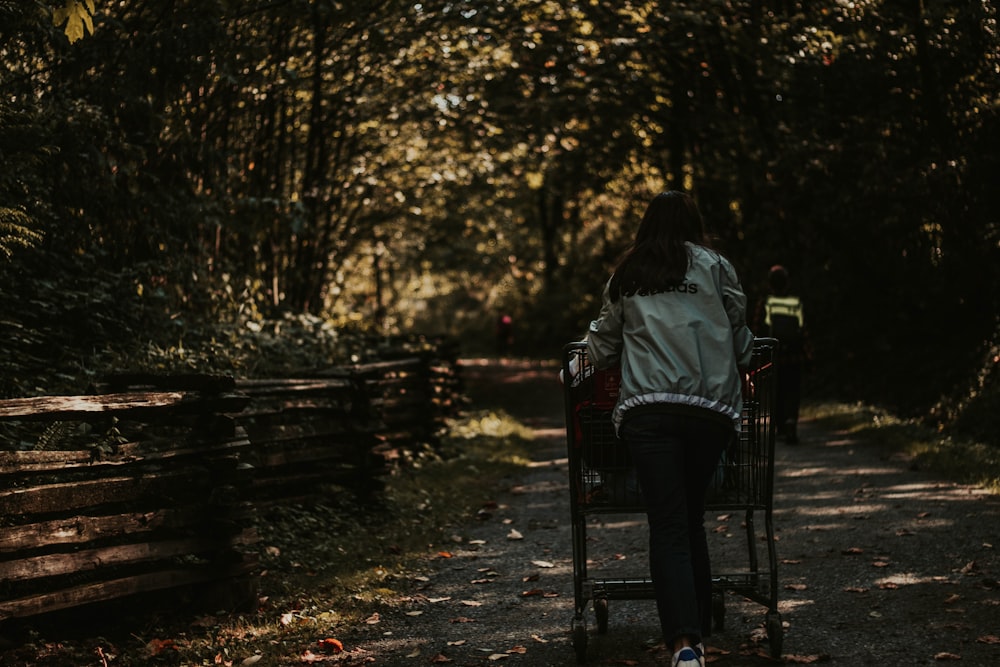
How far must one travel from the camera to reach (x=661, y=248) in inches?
208

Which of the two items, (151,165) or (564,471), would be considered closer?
(151,165)

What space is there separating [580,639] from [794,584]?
217 centimetres

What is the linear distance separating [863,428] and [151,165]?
9.74m

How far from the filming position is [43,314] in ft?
30.7

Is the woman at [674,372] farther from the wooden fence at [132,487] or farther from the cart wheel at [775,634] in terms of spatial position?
the wooden fence at [132,487]

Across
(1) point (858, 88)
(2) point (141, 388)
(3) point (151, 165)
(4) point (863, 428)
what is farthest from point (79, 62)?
(1) point (858, 88)

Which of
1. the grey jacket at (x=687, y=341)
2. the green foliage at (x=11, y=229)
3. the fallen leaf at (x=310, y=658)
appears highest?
the green foliage at (x=11, y=229)

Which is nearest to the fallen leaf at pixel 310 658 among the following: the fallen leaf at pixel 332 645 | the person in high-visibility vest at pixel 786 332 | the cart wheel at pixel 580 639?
the fallen leaf at pixel 332 645

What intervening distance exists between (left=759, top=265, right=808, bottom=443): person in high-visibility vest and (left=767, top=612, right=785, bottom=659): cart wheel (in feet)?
26.0

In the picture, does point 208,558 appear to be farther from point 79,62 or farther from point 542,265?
point 542,265

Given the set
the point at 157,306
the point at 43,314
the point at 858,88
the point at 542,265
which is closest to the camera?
the point at 43,314

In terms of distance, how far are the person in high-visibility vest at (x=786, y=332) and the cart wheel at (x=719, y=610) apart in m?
7.31

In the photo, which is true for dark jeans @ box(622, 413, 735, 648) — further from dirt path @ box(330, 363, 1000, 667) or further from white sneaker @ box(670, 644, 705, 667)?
dirt path @ box(330, 363, 1000, 667)

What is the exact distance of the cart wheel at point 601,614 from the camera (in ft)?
20.5
